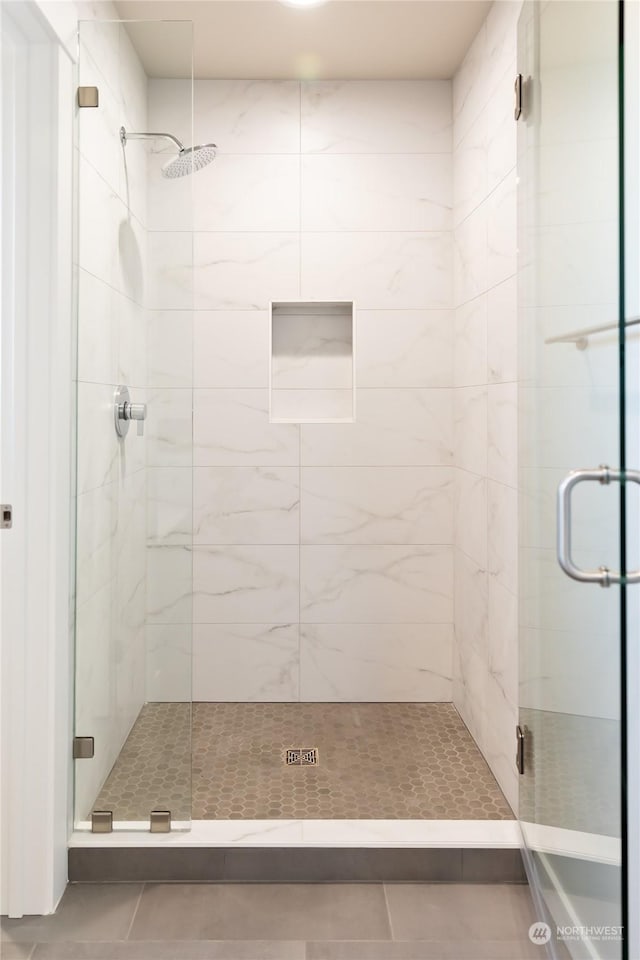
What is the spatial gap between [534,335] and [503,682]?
121 cm

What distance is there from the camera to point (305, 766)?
7.48 ft

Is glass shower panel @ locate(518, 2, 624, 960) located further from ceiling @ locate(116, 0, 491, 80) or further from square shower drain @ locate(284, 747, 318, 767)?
ceiling @ locate(116, 0, 491, 80)

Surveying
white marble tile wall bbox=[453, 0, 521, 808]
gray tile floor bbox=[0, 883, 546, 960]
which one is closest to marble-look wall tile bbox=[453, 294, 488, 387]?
white marble tile wall bbox=[453, 0, 521, 808]

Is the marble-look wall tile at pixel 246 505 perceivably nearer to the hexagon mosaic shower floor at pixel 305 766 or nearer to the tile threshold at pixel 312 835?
the hexagon mosaic shower floor at pixel 305 766

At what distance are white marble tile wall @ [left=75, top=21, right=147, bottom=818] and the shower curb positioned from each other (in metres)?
0.16

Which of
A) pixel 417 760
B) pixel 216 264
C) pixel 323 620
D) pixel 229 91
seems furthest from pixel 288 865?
pixel 229 91

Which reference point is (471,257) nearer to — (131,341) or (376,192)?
(376,192)

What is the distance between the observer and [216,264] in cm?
283

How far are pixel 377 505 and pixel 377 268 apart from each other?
101cm

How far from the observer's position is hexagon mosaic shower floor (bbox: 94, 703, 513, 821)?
1805 mm

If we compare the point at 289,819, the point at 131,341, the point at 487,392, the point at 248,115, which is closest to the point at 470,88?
the point at 248,115

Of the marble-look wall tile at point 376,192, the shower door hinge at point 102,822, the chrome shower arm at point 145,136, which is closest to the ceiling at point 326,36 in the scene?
the marble-look wall tile at point 376,192

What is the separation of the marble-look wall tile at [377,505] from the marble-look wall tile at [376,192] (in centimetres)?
104

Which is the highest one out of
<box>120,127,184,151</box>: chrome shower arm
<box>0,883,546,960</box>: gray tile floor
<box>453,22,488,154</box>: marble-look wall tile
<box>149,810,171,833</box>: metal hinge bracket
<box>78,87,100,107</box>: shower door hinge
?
<box>453,22,488,154</box>: marble-look wall tile
